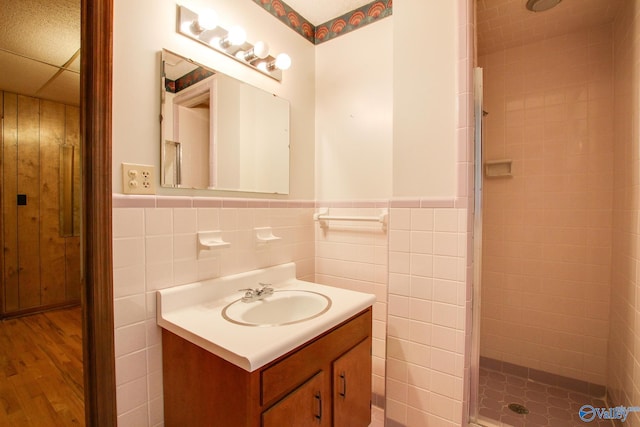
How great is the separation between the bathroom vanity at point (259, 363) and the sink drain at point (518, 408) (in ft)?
3.32

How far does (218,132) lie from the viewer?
4.37ft

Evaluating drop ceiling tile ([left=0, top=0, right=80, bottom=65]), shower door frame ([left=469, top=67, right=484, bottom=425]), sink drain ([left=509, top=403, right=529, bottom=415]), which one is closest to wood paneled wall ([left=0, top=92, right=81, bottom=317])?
drop ceiling tile ([left=0, top=0, right=80, bottom=65])

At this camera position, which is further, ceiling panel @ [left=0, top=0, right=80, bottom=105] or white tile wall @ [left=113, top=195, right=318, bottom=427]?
ceiling panel @ [left=0, top=0, right=80, bottom=105]

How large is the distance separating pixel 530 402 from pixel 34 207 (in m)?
4.47

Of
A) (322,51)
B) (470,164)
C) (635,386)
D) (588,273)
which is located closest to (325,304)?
(470,164)

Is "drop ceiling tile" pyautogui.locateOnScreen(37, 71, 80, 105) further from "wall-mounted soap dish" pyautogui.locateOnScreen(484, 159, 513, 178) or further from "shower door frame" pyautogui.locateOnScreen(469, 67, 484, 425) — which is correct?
"wall-mounted soap dish" pyautogui.locateOnScreen(484, 159, 513, 178)

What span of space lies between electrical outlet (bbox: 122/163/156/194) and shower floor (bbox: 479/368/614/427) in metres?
1.85

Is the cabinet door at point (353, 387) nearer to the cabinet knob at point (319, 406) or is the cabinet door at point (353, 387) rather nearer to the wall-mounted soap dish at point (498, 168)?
the cabinet knob at point (319, 406)

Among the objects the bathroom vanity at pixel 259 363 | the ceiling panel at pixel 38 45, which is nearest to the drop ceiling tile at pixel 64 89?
the ceiling panel at pixel 38 45

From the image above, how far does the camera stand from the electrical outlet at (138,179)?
3.28 feet

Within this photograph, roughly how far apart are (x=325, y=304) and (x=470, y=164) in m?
0.86

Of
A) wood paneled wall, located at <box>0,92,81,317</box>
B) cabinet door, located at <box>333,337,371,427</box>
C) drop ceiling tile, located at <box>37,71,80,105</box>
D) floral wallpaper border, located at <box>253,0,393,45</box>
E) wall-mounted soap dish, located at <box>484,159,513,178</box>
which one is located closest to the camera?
cabinet door, located at <box>333,337,371,427</box>

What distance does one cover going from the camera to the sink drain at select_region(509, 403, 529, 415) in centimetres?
166

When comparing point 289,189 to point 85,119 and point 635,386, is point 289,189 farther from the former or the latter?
point 635,386
